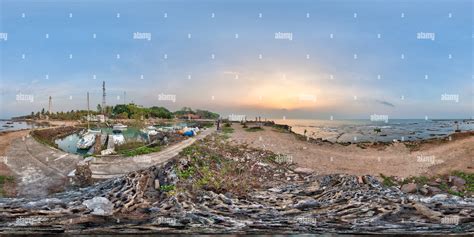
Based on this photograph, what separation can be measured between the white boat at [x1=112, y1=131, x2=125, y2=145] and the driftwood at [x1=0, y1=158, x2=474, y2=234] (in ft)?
1.53

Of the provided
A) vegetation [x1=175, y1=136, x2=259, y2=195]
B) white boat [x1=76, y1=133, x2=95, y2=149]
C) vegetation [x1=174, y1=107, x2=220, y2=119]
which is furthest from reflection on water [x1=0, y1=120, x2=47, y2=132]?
vegetation [x1=175, y1=136, x2=259, y2=195]

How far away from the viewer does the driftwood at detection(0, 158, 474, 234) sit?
310 cm

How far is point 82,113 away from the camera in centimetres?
358

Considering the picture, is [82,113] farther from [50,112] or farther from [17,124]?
[17,124]

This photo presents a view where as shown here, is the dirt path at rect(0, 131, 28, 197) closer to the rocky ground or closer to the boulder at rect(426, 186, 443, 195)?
the rocky ground

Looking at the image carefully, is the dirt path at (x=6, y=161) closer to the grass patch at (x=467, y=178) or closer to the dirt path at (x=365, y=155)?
the dirt path at (x=365, y=155)

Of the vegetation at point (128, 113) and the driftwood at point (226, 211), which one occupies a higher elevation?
the vegetation at point (128, 113)

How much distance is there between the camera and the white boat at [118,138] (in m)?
3.53

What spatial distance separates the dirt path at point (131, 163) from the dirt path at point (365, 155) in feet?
2.46

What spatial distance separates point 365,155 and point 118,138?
318 cm

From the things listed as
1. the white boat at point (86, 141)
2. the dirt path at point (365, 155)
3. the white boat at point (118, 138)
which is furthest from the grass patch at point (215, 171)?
the white boat at point (86, 141)

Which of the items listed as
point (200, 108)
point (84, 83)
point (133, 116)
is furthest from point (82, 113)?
point (200, 108)

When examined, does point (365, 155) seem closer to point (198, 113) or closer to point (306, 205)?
point (306, 205)

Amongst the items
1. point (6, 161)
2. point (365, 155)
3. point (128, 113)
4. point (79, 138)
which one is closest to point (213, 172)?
point (128, 113)
